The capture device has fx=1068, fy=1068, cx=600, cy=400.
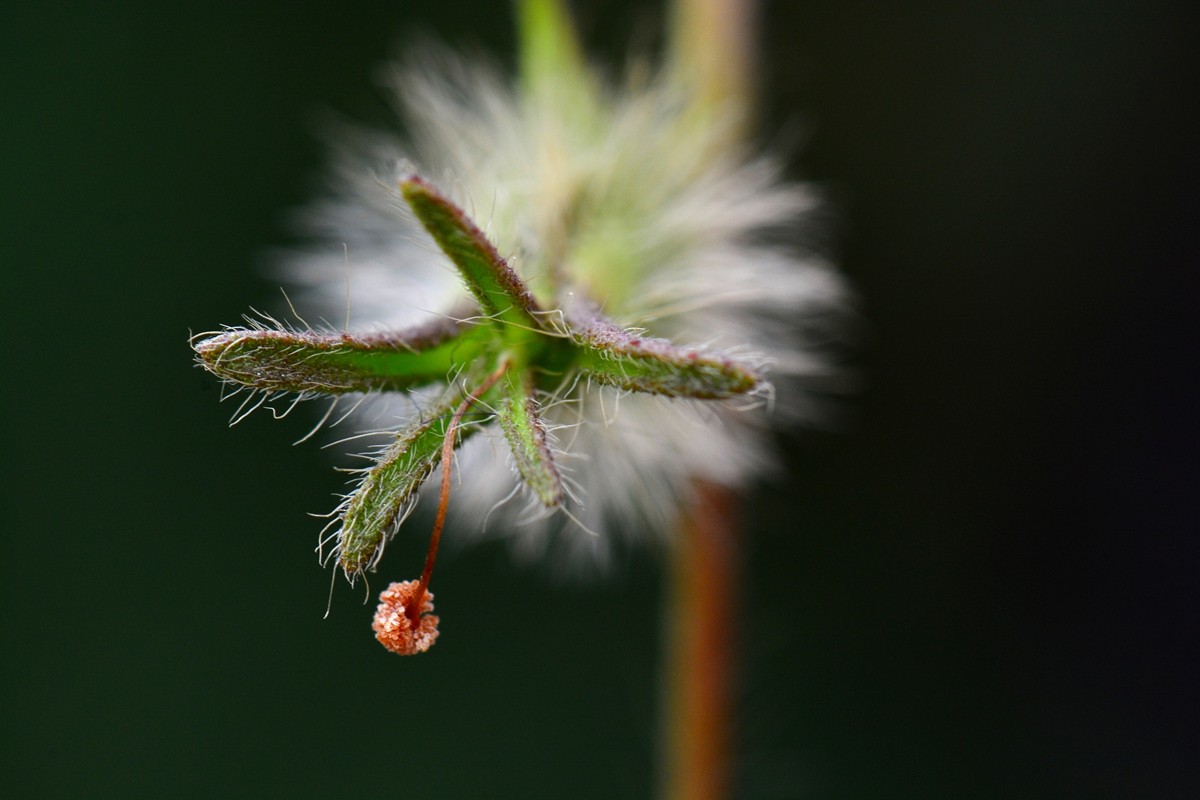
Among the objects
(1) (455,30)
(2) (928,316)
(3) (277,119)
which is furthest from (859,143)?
(3) (277,119)

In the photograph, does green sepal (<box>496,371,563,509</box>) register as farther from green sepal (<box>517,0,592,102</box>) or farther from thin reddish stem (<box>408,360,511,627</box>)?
green sepal (<box>517,0,592,102</box>)

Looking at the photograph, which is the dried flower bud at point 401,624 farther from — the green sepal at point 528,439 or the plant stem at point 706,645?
the plant stem at point 706,645

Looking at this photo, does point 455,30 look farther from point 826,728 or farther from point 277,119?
point 826,728

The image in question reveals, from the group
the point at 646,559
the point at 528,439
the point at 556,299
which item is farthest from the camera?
the point at 646,559

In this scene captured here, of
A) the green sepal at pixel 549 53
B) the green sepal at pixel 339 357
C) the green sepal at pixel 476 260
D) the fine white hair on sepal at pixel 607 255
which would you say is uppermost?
the green sepal at pixel 549 53

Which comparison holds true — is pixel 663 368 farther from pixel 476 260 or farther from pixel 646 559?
pixel 646 559

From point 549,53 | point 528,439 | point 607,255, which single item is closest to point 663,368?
point 528,439

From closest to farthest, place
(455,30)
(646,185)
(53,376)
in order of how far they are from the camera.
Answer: (646,185) < (53,376) < (455,30)

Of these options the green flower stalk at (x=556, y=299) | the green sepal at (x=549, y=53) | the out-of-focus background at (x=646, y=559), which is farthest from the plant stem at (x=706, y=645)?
the out-of-focus background at (x=646, y=559)
